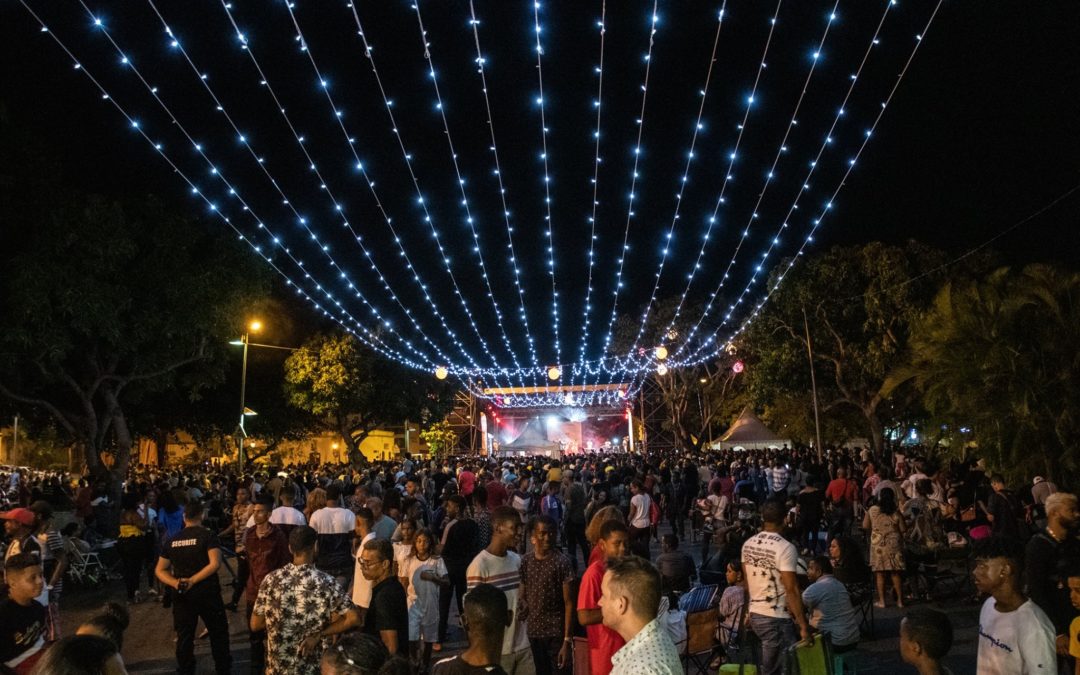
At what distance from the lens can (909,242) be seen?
93.4 feet

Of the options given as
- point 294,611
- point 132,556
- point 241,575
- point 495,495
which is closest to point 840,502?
point 495,495

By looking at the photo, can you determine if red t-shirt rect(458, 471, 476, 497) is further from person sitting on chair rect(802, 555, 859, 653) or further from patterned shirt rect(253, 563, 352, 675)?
patterned shirt rect(253, 563, 352, 675)

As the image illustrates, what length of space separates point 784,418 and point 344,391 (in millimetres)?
19254

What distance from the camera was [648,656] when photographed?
271cm

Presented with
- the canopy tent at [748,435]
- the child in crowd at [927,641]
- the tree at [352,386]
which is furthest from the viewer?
the tree at [352,386]

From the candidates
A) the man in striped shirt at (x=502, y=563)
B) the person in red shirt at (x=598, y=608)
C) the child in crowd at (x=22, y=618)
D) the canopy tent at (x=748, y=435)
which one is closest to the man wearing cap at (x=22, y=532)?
the child in crowd at (x=22, y=618)

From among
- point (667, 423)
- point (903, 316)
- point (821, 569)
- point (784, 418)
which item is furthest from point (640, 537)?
point (667, 423)

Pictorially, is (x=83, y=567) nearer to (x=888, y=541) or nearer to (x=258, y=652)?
(x=258, y=652)

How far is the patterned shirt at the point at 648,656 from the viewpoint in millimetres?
2695

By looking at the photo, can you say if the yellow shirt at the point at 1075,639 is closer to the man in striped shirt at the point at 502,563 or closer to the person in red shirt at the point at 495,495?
the man in striped shirt at the point at 502,563

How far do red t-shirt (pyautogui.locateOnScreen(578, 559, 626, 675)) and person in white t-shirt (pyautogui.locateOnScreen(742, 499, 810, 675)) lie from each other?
1089 mm

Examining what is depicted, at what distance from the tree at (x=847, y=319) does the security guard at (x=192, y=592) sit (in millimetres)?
23918

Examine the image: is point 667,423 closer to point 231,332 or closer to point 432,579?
point 231,332

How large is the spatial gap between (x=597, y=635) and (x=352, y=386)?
30985 mm
